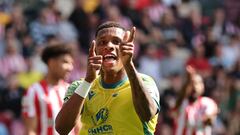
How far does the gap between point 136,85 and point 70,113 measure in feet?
2.10

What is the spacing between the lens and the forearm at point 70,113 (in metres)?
6.96

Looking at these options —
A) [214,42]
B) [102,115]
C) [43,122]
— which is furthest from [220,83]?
[102,115]

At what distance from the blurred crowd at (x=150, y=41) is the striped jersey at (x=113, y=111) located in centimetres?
859

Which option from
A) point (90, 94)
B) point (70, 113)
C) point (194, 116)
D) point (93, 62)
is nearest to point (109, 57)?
point (93, 62)

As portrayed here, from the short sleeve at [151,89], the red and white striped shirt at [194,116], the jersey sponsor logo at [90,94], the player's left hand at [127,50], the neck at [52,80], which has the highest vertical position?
the player's left hand at [127,50]

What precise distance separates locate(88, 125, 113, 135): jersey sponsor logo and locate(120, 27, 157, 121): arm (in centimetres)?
43

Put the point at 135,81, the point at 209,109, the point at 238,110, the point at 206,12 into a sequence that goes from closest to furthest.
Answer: the point at 135,81 < the point at 209,109 < the point at 238,110 < the point at 206,12

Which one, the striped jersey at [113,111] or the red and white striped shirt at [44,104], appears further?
the red and white striped shirt at [44,104]

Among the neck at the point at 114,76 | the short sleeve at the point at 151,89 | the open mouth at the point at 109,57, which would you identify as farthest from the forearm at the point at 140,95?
the neck at the point at 114,76

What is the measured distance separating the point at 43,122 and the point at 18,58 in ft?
23.7

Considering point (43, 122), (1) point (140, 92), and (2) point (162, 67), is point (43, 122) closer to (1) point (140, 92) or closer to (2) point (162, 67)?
(1) point (140, 92)

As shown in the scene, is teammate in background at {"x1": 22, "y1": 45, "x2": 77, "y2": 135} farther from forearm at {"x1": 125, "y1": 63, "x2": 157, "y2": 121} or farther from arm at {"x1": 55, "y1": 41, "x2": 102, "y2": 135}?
forearm at {"x1": 125, "y1": 63, "x2": 157, "y2": 121}

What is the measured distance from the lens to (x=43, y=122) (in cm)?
1025

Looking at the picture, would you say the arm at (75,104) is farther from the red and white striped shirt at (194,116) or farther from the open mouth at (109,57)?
the red and white striped shirt at (194,116)
